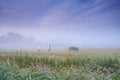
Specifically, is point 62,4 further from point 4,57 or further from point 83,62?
point 4,57

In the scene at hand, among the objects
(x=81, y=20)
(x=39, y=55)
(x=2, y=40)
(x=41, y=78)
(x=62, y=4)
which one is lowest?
(x=41, y=78)

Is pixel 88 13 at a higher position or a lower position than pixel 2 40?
higher

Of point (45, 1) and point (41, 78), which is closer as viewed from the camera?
point (41, 78)

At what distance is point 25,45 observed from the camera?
15.7 feet

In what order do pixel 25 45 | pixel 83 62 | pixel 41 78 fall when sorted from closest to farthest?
1. pixel 41 78
2. pixel 83 62
3. pixel 25 45

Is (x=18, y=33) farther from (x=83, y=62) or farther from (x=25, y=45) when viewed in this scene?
(x=83, y=62)

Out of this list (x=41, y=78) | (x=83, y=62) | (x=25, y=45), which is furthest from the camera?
(x=25, y=45)

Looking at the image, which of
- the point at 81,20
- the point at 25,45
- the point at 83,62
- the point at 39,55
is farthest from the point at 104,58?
the point at 25,45

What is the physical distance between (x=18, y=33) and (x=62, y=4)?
0.99 m

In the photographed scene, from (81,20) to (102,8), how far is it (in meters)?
0.46

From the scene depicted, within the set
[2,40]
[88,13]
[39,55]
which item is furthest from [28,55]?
[88,13]

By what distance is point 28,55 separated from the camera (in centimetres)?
465

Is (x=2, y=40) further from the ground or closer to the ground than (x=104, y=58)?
further from the ground

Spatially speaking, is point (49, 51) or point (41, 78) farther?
point (49, 51)
